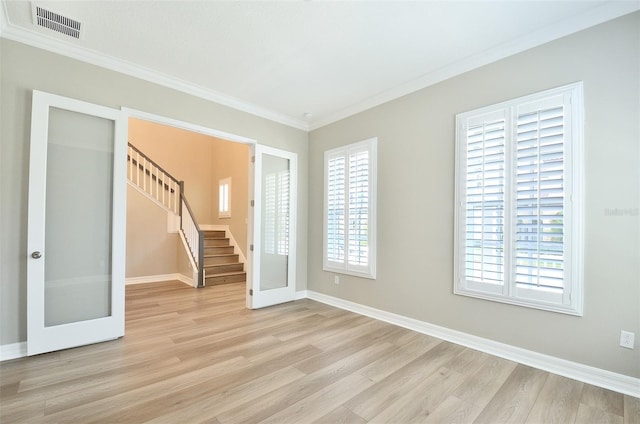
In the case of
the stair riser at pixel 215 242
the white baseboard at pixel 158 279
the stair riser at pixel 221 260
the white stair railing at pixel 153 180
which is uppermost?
the white stair railing at pixel 153 180

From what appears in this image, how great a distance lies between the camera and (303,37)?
273 centimetres

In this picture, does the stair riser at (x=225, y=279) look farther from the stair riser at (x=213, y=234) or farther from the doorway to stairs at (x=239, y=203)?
the stair riser at (x=213, y=234)

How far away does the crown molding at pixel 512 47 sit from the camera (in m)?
2.31

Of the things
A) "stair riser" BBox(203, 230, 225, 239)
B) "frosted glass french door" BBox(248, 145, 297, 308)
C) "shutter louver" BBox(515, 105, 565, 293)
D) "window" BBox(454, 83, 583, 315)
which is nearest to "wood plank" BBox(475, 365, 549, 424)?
"window" BBox(454, 83, 583, 315)

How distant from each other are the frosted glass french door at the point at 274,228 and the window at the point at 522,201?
102 inches

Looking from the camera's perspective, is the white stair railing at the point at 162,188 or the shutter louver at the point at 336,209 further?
the white stair railing at the point at 162,188

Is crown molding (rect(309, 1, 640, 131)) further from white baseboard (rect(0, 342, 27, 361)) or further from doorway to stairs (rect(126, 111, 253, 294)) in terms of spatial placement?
white baseboard (rect(0, 342, 27, 361))

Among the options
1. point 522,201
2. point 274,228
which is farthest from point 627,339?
point 274,228

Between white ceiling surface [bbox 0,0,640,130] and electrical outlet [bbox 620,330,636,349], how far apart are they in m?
2.52

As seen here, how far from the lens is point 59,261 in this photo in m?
2.83

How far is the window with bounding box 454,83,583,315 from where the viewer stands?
2.44 metres

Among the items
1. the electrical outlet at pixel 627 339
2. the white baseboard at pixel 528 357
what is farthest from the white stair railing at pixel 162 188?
the electrical outlet at pixel 627 339

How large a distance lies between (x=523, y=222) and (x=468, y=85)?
1.58m

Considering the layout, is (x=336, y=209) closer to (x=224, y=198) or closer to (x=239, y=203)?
(x=239, y=203)
